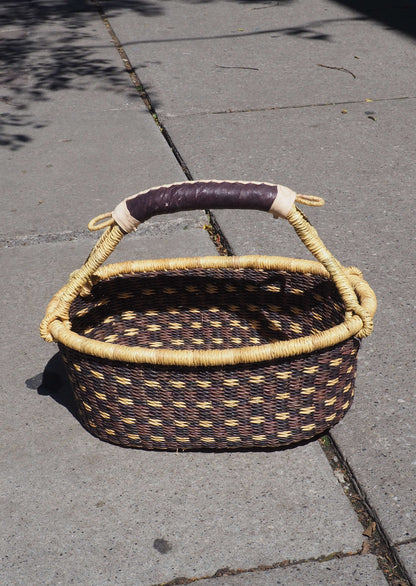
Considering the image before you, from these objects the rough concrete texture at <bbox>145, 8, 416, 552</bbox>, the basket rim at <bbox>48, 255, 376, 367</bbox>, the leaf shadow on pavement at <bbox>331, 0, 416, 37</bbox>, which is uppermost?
the basket rim at <bbox>48, 255, 376, 367</bbox>

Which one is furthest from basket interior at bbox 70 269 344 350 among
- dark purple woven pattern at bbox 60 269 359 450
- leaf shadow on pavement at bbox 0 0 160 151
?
leaf shadow on pavement at bbox 0 0 160 151

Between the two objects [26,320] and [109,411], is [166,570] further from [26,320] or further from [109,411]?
[26,320]

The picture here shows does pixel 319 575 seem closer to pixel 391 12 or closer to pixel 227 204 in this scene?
pixel 227 204

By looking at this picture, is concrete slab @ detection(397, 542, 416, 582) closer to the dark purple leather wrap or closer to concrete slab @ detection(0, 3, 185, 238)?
the dark purple leather wrap

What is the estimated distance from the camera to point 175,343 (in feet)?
8.84

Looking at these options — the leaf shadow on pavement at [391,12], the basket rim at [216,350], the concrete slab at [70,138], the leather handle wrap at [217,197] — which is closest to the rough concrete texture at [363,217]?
the concrete slab at [70,138]

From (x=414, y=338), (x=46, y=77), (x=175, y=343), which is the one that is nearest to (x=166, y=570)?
(x=175, y=343)

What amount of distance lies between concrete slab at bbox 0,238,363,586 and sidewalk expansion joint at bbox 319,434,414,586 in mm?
28

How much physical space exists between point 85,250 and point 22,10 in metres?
5.49

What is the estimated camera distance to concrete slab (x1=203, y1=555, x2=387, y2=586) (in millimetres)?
1770

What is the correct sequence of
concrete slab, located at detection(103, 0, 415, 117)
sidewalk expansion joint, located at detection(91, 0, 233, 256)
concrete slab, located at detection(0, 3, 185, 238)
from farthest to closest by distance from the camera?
concrete slab, located at detection(103, 0, 415, 117) → concrete slab, located at detection(0, 3, 185, 238) → sidewalk expansion joint, located at detection(91, 0, 233, 256)

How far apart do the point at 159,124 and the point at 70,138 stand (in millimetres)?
575

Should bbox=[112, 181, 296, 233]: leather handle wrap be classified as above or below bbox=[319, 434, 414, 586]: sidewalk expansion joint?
above

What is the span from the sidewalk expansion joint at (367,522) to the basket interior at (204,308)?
48 centimetres
